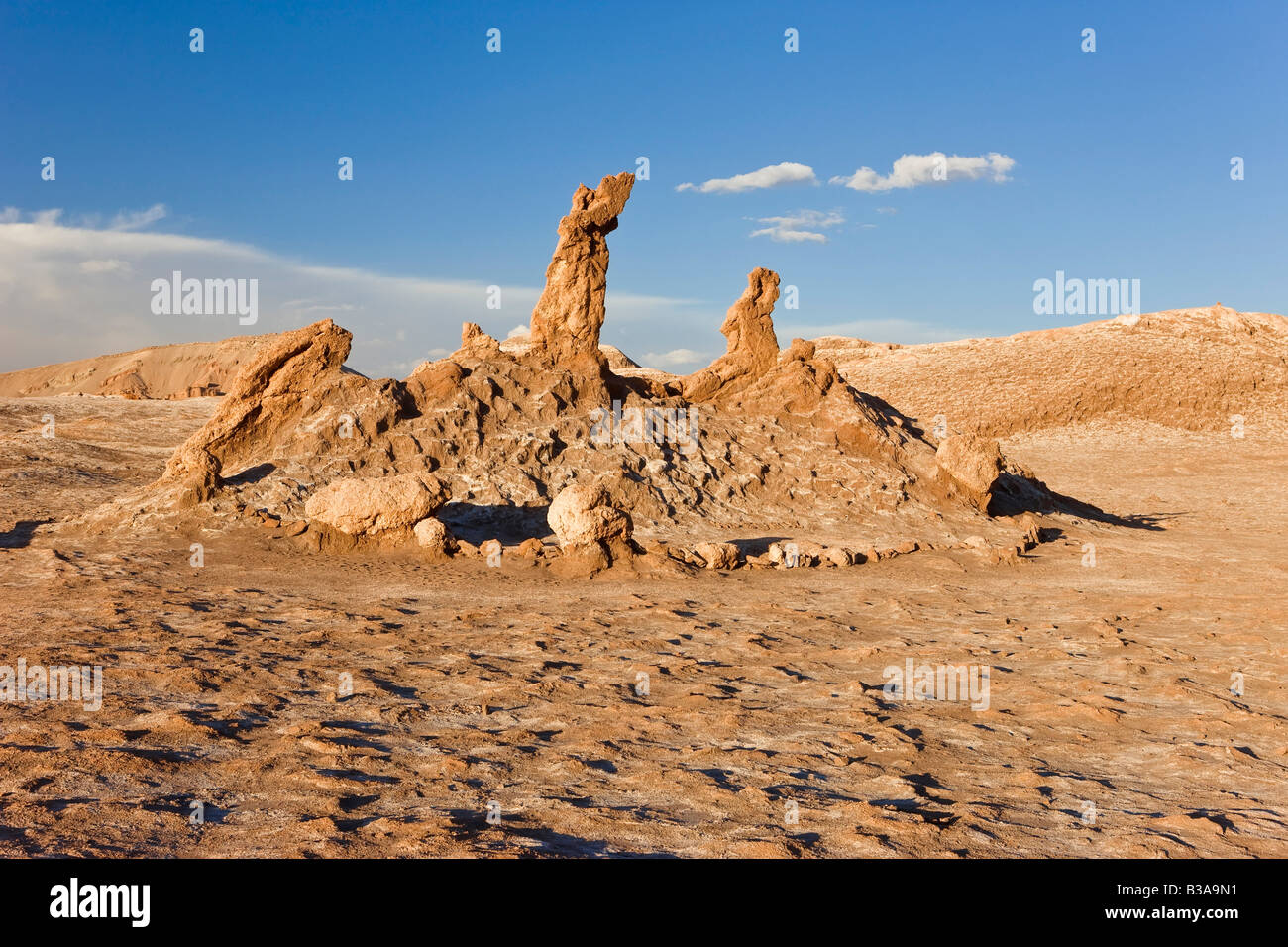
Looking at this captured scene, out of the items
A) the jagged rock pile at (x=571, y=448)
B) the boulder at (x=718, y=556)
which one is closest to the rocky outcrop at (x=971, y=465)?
the jagged rock pile at (x=571, y=448)

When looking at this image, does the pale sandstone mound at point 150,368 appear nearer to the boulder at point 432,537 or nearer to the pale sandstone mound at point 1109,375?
the pale sandstone mound at point 1109,375

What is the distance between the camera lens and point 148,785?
448 cm

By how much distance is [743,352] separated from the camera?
1730 cm

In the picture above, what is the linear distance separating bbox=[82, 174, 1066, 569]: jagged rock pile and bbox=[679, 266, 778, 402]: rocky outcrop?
37mm

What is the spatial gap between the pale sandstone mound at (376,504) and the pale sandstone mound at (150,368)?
2007 inches

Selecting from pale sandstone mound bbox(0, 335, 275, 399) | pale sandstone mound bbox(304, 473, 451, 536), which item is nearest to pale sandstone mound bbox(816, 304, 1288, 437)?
pale sandstone mound bbox(304, 473, 451, 536)

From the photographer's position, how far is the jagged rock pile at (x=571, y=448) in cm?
1224

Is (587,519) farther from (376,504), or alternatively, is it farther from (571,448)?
(571,448)

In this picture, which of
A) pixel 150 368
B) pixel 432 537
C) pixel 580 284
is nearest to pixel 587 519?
pixel 432 537

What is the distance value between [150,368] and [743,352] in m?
59.2
